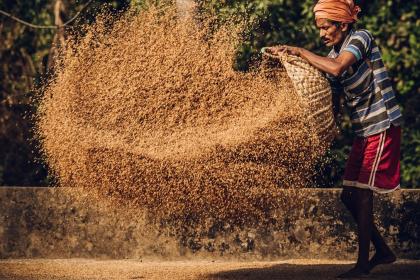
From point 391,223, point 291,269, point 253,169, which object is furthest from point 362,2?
point 253,169

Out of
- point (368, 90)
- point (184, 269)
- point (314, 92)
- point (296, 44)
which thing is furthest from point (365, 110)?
point (296, 44)

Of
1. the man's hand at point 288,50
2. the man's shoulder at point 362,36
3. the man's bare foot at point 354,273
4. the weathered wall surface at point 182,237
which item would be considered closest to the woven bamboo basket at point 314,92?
the man's hand at point 288,50

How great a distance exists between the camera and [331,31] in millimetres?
6105

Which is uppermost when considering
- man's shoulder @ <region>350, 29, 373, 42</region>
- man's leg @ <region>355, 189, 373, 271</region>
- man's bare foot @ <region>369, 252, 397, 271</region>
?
man's shoulder @ <region>350, 29, 373, 42</region>

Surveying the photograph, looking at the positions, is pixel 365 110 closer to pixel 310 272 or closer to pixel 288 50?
pixel 288 50

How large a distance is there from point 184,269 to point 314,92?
6.17 feet

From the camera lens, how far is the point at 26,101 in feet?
30.8

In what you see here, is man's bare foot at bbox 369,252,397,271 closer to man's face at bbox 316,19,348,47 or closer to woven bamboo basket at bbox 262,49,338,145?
woven bamboo basket at bbox 262,49,338,145

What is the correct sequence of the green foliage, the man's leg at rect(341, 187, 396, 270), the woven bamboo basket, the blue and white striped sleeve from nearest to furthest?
the woven bamboo basket < the blue and white striped sleeve < the man's leg at rect(341, 187, 396, 270) < the green foliage

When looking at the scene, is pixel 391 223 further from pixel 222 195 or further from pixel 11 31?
pixel 11 31

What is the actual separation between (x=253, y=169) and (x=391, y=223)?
6.41 feet

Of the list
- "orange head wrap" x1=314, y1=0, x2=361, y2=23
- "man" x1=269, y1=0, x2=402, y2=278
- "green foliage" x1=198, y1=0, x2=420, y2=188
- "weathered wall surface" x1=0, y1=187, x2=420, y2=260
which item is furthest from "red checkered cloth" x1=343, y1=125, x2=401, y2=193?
"green foliage" x1=198, y1=0, x2=420, y2=188

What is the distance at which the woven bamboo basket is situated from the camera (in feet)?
18.4

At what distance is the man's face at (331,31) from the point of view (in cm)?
610
